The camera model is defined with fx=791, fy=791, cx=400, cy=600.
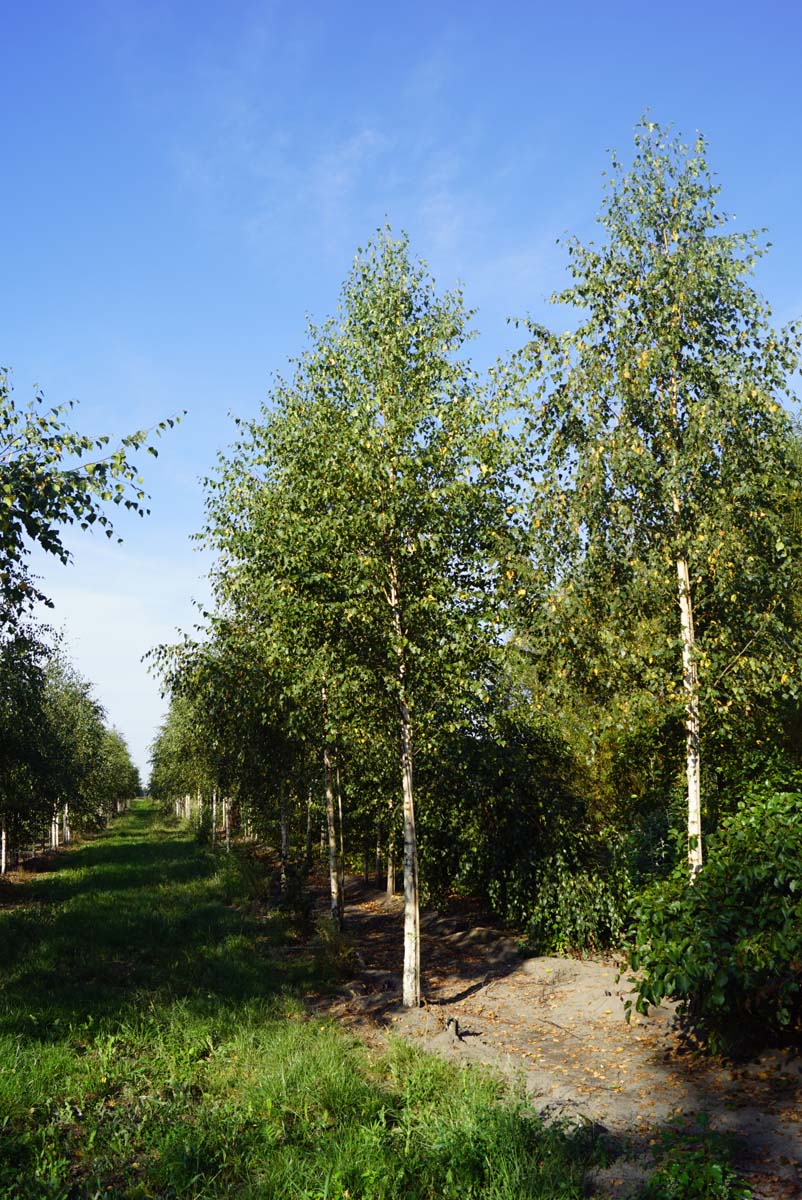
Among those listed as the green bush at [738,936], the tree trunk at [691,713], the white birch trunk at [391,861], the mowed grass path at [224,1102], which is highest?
the tree trunk at [691,713]

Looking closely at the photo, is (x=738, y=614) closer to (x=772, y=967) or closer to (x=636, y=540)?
(x=636, y=540)

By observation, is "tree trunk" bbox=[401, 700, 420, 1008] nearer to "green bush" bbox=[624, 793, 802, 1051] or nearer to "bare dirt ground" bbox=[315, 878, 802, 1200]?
"bare dirt ground" bbox=[315, 878, 802, 1200]

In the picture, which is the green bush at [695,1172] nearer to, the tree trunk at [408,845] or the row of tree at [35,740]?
the tree trunk at [408,845]

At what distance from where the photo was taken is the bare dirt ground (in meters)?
7.27

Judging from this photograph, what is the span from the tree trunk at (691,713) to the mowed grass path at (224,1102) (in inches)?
178

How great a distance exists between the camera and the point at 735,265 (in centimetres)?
1186

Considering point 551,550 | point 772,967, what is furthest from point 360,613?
point 772,967

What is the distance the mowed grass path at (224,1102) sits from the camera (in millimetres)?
6500

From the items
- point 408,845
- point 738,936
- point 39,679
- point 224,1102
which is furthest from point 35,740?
point 738,936

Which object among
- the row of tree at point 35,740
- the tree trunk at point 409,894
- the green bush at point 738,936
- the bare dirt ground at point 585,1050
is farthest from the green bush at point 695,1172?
the row of tree at point 35,740

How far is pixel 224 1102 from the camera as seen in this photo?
8102mm

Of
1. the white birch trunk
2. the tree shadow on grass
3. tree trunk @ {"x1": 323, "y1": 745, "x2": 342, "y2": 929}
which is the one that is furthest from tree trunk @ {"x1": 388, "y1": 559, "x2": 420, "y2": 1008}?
the white birch trunk

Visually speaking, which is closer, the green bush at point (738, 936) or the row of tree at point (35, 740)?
the green bush at point (738, 936)

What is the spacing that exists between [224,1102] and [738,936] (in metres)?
5.72
